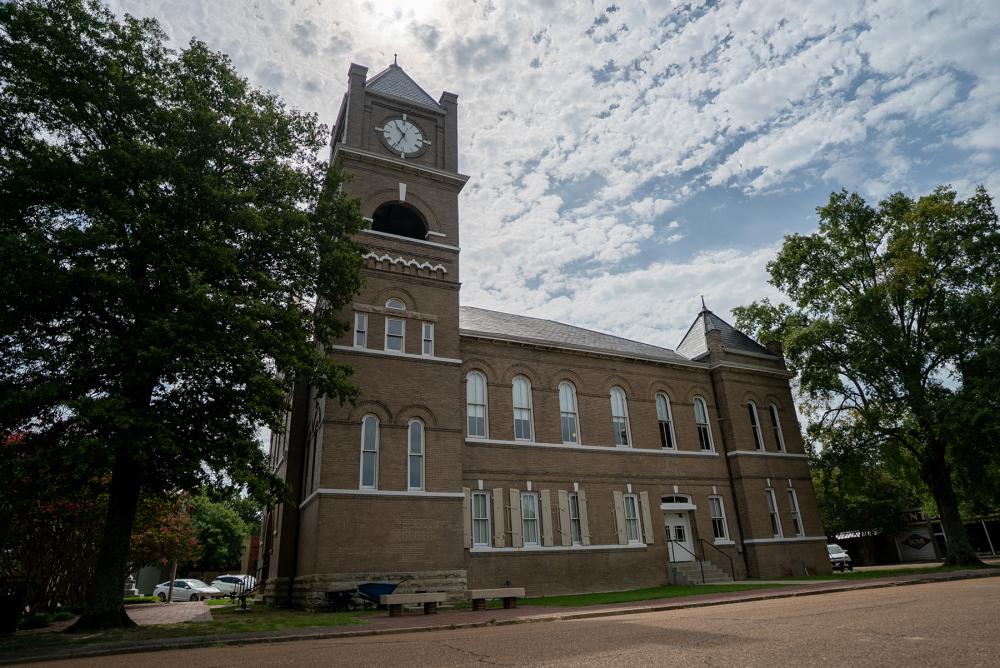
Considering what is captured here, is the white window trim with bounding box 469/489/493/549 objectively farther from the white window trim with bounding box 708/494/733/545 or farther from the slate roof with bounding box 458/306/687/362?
the white window trim with bounding box 708/494/733/545

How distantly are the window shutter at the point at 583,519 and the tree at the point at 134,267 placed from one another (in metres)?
11.2

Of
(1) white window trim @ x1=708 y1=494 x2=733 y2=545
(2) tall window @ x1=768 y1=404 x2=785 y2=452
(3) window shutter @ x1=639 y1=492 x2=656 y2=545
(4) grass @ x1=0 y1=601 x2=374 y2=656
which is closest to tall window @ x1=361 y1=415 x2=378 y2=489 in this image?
(4) grass @ x1=0 y1=601 x2=374 y2=656

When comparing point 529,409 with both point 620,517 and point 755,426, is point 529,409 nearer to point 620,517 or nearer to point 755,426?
point 620,517

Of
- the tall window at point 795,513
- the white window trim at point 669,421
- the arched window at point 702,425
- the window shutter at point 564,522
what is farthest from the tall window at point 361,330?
the tall window at point 795,513

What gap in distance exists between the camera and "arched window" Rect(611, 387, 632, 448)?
25.9 meters

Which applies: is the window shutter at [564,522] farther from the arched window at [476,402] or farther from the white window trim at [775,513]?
the white window trim at [775,513]

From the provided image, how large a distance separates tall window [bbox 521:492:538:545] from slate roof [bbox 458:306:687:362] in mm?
6370

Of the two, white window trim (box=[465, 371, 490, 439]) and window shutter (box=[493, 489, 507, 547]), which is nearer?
window shutter (box=[493, 489, 507, 547])

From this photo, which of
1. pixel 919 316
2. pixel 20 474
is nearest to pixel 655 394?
pixel 919 316

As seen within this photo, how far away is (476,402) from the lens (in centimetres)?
2336

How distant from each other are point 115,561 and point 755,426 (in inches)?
1040

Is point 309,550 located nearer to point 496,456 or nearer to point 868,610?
point 496,456

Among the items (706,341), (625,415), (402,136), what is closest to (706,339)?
(706,341)

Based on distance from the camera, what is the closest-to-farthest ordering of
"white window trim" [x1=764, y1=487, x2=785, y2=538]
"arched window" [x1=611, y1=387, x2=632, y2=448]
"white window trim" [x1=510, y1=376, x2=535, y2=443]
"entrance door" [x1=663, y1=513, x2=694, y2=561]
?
"white window trim" [x1=510, y1=376, x2=535, y2=443] → "entrance door" [x1=663, y1=513, x2=694, y2=561] → "arched window" [x1=611, y1=387, x2=632, y2=448] → "white window trim" [x1=764, y1=487, x2=785, y2=538]
